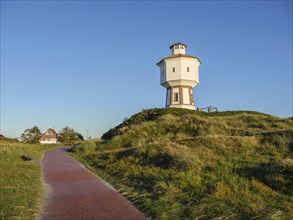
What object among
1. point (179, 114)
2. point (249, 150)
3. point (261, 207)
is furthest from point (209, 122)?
point (261, 207)

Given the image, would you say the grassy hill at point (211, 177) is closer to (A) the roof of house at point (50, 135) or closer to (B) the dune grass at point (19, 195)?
(B) the dune grass at point (19, 195)

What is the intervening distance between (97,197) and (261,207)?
4238 mm

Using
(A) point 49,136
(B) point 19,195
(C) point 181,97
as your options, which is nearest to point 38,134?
(A) point 49,136

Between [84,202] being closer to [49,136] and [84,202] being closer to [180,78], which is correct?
[180,78]

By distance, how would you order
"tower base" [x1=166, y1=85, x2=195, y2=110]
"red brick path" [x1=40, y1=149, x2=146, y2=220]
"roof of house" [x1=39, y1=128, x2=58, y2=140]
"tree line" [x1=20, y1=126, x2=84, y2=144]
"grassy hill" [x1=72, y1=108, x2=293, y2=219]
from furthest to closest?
"roof of house" [x1=39, y1=128, x2=58, y2=140], "tree line" [x1=20, y1=126, x2=84, y2=144], "tower base" [x1=166, y1=85, x2=195, y2=110], "red brick path" [x1=40, y1=149, x2=146, y2=220], "grassy hill" [x1=72, y1=108, x2=293, y2=219]

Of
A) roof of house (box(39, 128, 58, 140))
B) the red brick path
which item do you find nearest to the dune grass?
the red brick path

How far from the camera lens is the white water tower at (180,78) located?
123ft

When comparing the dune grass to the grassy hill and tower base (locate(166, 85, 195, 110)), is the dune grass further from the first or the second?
tower base (locate(166, 85, 195, 110))

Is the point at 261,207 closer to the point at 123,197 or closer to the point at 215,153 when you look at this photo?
the point at 123,197

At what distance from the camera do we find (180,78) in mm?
37281

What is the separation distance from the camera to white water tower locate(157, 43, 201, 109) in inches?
1478

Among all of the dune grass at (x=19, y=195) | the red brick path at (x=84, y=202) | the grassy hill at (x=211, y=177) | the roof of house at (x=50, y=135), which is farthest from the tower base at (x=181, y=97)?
the roof of house at (x=50, y=135)

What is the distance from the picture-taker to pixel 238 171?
9891mm

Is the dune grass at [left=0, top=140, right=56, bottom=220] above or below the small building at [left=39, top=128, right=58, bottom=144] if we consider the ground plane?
below
